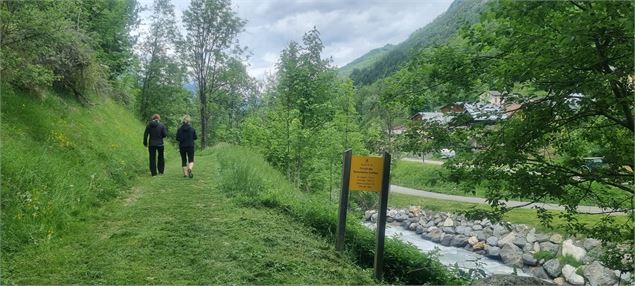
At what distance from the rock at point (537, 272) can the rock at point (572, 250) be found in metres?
1.51

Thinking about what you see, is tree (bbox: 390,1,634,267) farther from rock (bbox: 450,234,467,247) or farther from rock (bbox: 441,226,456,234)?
rock (bbox: 441,226,456,234)

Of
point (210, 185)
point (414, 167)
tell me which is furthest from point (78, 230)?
point (414, 167)

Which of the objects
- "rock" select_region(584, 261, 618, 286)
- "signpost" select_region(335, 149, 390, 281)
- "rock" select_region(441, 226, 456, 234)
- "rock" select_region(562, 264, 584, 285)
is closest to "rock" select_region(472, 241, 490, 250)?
"rock" select_region(441, 226, 456, 234)

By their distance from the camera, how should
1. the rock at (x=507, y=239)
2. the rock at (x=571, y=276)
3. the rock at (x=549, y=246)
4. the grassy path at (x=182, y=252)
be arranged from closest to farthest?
the grassy path at (x=182, y=252)
the rock at (x=571, y=276)
the rock at (x=549, y=246)
the rock at (x=507, y=239)

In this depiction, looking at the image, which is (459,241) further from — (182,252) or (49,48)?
(49,48)

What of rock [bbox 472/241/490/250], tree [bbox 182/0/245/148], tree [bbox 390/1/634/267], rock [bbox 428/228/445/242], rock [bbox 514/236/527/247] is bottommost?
rock [bbox 428/228/445/242]

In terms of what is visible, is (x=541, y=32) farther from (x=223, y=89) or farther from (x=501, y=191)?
(x=223, y=89)

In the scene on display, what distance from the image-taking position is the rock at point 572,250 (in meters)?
19.6

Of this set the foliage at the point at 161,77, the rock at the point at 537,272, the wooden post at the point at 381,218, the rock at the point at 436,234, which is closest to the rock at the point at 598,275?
the rock at the point at 537,272

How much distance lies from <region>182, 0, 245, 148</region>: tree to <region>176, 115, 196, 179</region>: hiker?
2467cm

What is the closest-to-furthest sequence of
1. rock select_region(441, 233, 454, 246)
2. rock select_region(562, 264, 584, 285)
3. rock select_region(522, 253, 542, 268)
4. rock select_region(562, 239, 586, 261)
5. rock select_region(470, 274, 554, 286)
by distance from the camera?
rock select_region(470, 274, 554, 286) → rock select_region(562, 264, 584, 285) → rock select_region(562, 239, 586, 261) → rock select_region(522, 253, 542, 268) → rock select_region(441, 233, 454, 246)

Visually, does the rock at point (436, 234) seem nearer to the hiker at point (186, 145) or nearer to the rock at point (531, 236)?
the rock at point (531, 236)

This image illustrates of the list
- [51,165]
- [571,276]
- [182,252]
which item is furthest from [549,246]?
[51,165]

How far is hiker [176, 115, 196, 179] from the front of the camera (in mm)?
12773
